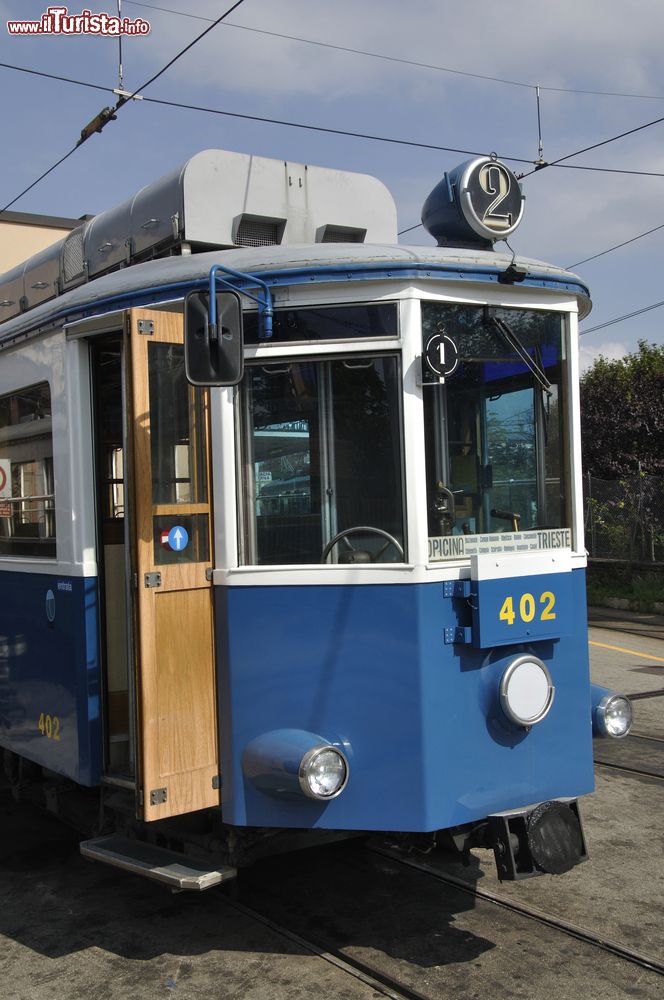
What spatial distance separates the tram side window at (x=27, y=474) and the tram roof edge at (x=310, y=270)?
54cm

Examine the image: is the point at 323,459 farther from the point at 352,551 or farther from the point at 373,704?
the point at 373,704

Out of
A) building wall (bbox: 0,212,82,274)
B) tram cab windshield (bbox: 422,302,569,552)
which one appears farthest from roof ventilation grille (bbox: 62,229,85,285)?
building wall (bbox: 0,212,82,274)

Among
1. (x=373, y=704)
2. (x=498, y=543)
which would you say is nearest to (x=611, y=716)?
(x=498, y=543)

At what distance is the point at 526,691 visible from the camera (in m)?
4.04

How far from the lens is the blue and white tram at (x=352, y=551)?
3.87 m

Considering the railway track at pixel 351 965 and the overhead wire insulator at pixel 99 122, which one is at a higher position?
the overhead wire insulator at pixel 99 122

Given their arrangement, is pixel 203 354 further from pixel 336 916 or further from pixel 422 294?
pixel 336 916

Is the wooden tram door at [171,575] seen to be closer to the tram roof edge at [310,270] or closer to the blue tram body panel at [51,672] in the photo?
the tram roof edge at [310,270]

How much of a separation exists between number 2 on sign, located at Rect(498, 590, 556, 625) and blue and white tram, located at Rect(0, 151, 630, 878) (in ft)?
0.03

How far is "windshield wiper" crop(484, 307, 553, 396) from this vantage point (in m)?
4.16

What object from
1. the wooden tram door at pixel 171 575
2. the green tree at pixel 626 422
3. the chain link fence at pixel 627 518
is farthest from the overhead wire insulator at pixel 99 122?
the green tree at pixel 626 422

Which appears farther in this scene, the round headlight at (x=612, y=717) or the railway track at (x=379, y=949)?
the round headlight at (x=612, y=717)

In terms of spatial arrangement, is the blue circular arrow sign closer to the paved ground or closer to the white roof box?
the white roof box

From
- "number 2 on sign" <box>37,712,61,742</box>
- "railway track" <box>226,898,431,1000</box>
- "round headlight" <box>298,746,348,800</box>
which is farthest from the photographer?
"number 2 on sign" <box>37,712,61,742</box>
